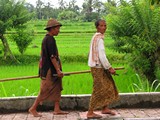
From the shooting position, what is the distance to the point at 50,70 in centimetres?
540

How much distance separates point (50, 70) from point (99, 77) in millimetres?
758

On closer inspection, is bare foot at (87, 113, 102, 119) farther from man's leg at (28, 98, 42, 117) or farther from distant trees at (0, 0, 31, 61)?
distant trees at (0, 0, 31, 61)

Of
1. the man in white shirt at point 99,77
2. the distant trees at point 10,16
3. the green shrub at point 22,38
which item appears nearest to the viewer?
the man in white shirt at point 99,77

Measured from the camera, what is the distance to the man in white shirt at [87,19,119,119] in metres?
5.03

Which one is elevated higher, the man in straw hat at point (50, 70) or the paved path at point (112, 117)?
the man in straw hat at point (50, 70)

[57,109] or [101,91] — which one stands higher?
[101,91]

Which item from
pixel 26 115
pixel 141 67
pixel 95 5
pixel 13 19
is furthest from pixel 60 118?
pixel 95 5

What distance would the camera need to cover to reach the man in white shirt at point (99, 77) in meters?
5.03

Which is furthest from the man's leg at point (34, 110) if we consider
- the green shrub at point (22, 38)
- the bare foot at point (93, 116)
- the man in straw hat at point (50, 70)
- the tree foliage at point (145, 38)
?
the green shrub at point (22, 38)

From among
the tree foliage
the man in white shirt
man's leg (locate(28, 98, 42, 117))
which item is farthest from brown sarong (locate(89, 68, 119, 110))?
the tree foliage

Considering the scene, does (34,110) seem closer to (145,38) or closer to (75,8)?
(145,38)

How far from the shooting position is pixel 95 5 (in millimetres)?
42375

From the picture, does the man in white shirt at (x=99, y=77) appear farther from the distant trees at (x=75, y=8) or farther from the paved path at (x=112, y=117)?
the distant trees at (x=75, y=8)

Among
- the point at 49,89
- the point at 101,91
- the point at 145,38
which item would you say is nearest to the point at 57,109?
the point at 49,89
